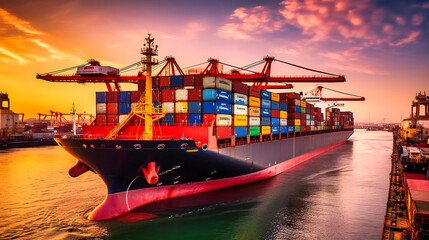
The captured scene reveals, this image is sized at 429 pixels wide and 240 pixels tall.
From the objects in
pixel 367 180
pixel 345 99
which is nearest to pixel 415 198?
pixel 367 180

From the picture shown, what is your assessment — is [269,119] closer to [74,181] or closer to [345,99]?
[74,181]

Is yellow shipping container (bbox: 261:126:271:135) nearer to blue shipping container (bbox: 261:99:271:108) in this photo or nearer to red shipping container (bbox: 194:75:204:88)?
blue shipping container (bbox: 261:99:271:108)

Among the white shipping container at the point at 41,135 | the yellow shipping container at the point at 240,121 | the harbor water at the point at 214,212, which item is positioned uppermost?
the yellow shipping container at the point at 240,121

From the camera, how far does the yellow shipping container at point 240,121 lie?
2476 cm

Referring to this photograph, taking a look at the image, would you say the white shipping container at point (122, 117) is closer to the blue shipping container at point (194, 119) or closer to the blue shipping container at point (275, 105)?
the blue shipping container at point (194, 119)

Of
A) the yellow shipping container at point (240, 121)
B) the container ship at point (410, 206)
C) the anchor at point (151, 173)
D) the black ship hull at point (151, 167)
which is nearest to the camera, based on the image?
the container ship at point (410, 206)

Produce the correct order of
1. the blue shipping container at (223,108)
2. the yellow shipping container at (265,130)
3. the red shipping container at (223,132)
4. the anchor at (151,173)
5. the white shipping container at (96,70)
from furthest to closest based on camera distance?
1. the white shipping container at (96,70)
2. the yellow shipping container at (265,130)
3. the red shipping container at (223,132)
4. the blue shipping container at (223,108)
5. the anchor at (151,173)

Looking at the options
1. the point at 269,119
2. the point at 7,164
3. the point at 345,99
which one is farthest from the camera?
the point at 345,99

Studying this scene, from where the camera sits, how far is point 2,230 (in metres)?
15.6

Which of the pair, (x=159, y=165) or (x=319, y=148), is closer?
(x=159, y=165)

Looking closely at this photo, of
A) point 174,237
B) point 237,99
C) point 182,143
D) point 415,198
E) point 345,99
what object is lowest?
point 174,237

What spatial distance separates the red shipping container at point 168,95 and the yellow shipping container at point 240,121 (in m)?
5.98

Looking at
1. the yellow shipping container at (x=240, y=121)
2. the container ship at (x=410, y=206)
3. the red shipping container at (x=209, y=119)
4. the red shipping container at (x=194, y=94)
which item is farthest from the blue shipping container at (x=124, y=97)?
the container ship at (x=410, y=206)

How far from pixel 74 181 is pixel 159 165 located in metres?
14.8
